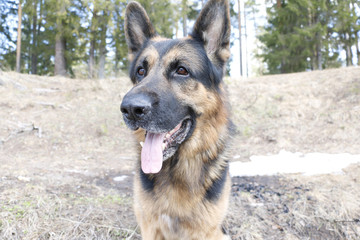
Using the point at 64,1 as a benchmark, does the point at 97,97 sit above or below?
below

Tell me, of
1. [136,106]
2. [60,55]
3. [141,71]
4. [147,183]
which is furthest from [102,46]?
[136,106]

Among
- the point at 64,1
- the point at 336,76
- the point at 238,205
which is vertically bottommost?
the point at 238,205

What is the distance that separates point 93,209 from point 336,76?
10403mm

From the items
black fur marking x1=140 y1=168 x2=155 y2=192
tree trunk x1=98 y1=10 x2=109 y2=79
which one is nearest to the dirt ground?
black fur marking x1=140 y1=168 x2=155 y2=192

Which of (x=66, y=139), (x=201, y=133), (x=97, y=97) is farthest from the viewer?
(x=97, y=97)

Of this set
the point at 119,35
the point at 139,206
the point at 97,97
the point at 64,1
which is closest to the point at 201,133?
the point at 139,206

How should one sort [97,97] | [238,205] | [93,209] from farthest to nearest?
[97,97], [238,205], [93,209]

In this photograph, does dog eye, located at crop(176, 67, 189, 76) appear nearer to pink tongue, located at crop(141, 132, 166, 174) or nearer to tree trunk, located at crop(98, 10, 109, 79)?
pink tongue, located at crop(141, 132, 166, 174)

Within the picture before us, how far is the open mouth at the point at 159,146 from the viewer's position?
2.17 meters

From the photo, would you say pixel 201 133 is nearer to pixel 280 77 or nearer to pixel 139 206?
pixel 139 206

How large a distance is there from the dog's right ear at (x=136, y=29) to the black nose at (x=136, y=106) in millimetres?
1298

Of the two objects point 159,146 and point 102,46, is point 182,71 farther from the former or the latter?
point 102,46

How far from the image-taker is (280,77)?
36.7ft

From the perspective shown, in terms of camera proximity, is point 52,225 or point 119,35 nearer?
point 52,225
